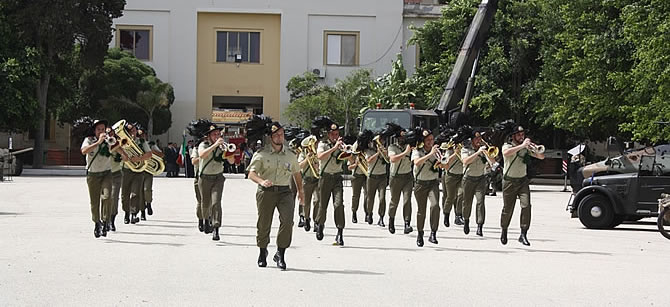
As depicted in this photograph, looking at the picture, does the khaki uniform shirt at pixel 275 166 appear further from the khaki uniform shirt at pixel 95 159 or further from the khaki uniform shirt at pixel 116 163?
the khaki uniform shirt at pixel 116 163

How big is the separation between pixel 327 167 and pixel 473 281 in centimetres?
526

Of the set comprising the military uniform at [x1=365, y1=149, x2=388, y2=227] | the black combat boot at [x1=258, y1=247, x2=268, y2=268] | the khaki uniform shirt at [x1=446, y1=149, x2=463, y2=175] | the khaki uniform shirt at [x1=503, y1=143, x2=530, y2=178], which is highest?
the khaki uniform shirt at [x1=503, y1=143, x2=530, y2=178]

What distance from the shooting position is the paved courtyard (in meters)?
9.76

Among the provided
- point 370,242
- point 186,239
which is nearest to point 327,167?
point 370,242

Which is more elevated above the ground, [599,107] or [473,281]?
[599,107]

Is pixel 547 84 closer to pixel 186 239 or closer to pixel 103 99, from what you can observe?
pixel 103 99

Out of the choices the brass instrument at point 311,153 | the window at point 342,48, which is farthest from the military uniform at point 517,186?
the window at point 342,48

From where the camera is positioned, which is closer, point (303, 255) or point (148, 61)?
point (303, 255)

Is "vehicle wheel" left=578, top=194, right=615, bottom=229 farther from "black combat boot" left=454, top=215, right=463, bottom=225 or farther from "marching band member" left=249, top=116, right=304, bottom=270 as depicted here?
"marching band member" left=249, top=116, right=304, bottom=270

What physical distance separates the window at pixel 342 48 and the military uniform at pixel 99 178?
135 feet

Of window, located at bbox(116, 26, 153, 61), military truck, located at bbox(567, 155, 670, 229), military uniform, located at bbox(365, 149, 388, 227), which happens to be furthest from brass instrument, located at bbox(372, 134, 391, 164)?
window, located at bbox(116, 26, 153, 61)

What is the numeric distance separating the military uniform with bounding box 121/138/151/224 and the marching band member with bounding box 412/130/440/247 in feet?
17.4

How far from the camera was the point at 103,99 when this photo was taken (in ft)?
173

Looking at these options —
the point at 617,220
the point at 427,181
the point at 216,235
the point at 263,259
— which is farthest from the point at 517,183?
the point at 617,220
